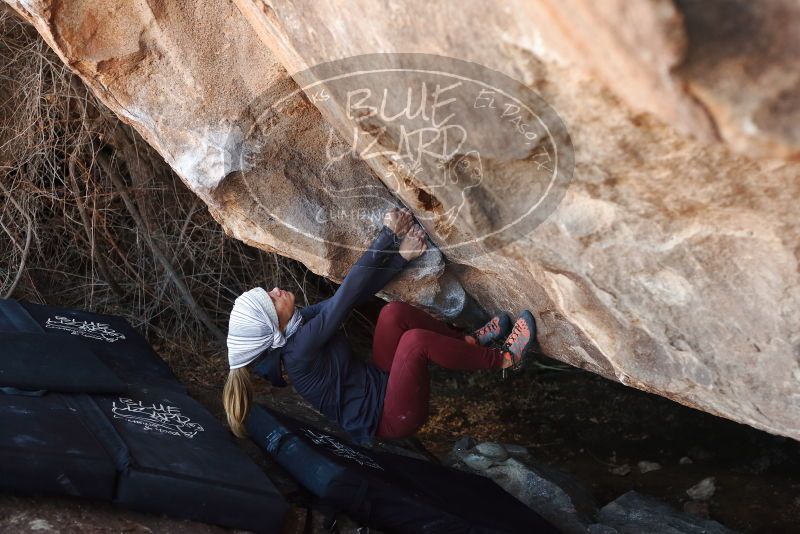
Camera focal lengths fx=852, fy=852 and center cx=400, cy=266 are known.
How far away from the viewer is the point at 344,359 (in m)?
2.85

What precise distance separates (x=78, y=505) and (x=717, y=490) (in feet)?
7.78

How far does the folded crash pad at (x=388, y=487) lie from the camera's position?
8.13 ft

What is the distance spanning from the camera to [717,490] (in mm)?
3328

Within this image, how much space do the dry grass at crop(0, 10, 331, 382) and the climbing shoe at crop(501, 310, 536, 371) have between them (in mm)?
1051

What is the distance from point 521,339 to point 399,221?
56 centimetres

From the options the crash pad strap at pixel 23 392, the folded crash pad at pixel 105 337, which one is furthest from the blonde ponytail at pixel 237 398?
the crash pad strap at pixel 23 392

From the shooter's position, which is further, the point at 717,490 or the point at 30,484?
the point at 717,490

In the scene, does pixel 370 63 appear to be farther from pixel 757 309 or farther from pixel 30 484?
pixel 30 484

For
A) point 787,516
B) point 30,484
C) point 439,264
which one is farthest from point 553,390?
point 30,484

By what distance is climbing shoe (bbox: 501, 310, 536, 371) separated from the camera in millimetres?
2768

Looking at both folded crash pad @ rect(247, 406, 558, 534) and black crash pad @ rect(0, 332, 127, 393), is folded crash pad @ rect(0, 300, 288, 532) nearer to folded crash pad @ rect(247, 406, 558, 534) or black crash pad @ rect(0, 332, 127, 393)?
black crash pad @ rect(0, 332, 127, 393)
